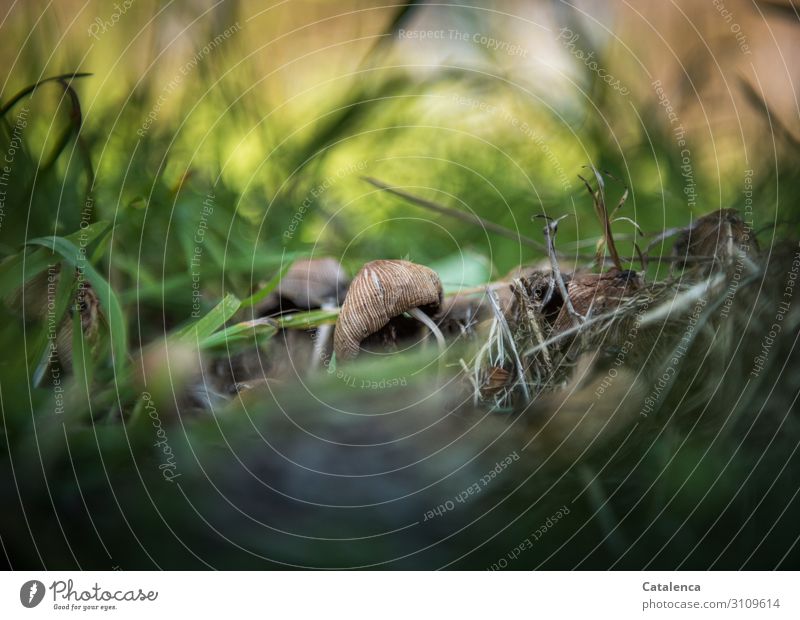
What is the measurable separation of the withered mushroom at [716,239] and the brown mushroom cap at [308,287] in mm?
271

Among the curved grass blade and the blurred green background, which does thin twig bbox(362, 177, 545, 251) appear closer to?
the blurred green background

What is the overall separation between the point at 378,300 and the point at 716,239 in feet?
0.92

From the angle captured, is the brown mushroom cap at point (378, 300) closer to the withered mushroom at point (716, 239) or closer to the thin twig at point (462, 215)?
the thin twig at point (462, 215)

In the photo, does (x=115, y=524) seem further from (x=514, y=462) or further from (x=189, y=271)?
(x=514, y=462)

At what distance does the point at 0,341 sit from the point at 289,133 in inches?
10.5

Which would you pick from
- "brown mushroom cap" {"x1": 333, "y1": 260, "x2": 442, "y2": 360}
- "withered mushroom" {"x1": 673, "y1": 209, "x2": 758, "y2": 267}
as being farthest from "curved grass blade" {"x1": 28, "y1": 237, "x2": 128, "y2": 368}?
"withered mushroom" {"x1": 673, "y1": 209, "x2": 758, "y2": 267}

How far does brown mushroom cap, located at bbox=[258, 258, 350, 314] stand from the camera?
1.90ft

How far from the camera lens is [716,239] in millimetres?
609

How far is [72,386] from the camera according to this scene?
1.80ft

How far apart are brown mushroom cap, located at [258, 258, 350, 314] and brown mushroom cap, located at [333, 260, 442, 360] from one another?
0.05 ft

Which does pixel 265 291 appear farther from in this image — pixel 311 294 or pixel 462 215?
pixel 462 215

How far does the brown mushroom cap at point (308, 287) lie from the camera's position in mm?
579

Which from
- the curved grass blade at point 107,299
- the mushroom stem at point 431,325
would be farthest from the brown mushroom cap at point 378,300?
the curved grass blade at point 107,299

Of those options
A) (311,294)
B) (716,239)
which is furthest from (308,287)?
(716,239)
